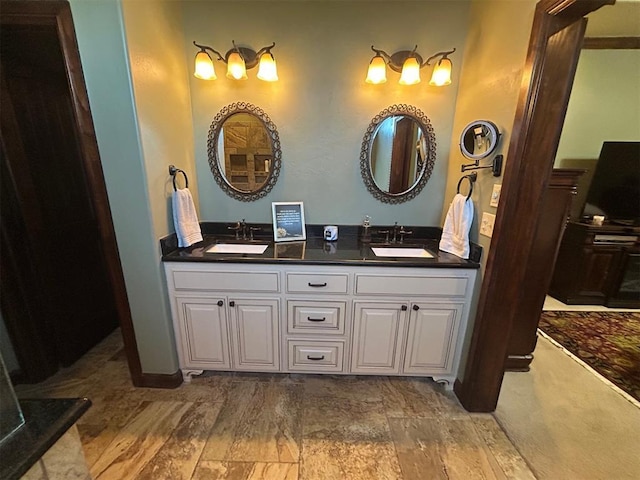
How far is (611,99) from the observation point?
3.12m

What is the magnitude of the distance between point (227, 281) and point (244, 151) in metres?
1.03

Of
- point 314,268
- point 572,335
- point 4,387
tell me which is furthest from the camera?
point 572,335

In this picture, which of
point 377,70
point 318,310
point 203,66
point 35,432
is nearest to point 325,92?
point 377,70

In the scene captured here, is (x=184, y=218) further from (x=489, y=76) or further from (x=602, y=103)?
(x=602, y=103)

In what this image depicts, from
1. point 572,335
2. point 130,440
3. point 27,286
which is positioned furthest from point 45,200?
point 572,335

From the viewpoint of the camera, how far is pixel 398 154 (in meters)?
2.13

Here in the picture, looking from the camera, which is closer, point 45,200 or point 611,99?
point 45,200

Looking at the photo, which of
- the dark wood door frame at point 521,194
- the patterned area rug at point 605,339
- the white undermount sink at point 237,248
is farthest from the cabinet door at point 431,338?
the patterned area rug at point 605,339

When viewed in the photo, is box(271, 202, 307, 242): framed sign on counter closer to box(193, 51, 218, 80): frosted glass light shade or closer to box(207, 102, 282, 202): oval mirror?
box(207, 102, 282, 202): oval mirror

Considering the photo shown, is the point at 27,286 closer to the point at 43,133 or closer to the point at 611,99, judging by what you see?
the point at 43,133

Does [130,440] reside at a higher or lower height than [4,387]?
lower

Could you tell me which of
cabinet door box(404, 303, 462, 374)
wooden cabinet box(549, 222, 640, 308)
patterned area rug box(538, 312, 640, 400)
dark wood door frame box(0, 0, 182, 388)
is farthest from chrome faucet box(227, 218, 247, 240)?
wooden cabinet box(549, 222, 640, 308)

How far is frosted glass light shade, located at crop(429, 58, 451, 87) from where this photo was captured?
1.83 m

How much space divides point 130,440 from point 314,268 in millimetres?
1390
